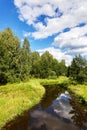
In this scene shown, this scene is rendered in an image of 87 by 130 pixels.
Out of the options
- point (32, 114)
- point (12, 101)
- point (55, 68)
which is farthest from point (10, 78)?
point (55, 68)

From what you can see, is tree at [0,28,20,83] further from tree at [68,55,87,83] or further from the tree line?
tree at [68,55,87,83]

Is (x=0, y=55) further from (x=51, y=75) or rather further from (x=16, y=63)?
(x=51, y=75)

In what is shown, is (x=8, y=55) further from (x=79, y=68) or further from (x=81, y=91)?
(x=81, y=91)

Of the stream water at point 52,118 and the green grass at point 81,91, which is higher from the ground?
the green grass at point 81,91

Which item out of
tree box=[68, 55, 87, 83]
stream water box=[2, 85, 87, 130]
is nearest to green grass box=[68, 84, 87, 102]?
stream water box=[2, 85, 87, 130]

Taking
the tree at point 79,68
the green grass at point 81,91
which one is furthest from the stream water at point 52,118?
the tree at point 79,68

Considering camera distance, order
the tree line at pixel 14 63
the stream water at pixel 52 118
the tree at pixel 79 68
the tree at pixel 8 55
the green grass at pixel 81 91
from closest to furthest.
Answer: the stream water at pixel 52 118 < the green grass at pixel 81 91 < the tree at pixel 8 55 < the tree line at pixel 14 63 < the tree at pixel 79 68

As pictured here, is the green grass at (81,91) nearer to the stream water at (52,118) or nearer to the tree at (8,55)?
the stream water at (52,118)

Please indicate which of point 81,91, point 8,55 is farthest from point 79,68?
point 8,55

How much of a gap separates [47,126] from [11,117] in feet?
20.1

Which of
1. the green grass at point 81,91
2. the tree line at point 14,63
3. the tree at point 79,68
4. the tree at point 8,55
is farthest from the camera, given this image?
the tree at point 79,68

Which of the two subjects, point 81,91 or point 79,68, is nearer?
point 81,91

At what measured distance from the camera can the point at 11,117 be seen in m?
31.9

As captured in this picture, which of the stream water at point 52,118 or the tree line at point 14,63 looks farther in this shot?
the tree line at point 14,63
